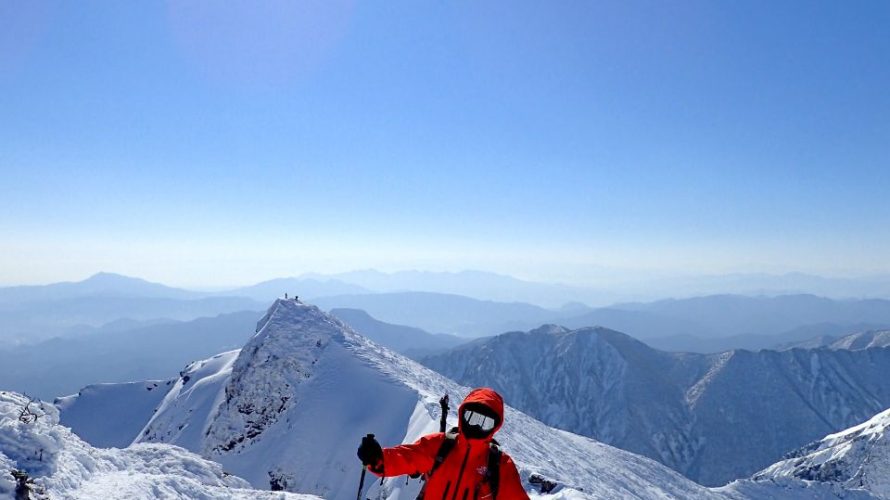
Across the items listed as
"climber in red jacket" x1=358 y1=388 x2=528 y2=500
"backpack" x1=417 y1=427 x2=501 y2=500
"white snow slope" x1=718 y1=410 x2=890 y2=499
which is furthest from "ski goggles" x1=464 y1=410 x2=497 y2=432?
"white snow slope" x1=718 y1=410 x2=890 y2=499

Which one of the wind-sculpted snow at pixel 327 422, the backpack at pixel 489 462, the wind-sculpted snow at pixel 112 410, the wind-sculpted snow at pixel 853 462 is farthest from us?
the wind-sculpted snow at pixel 853 462

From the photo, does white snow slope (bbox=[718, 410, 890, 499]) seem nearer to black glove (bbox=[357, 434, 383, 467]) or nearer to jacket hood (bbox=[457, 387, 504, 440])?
jacket hood (bbox=[457, 387, 504, 440])

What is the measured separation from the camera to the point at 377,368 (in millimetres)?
48531

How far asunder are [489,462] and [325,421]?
4002 cm

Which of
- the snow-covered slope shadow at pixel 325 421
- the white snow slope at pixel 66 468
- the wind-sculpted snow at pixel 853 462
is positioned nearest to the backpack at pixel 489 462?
the white snow slope at pixel 66 468

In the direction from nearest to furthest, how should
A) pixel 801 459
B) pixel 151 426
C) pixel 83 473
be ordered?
pixel 83 473 < pixel 151 426 < pixel 801 459

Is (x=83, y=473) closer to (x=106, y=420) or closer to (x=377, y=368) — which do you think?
(x=377, y=368)

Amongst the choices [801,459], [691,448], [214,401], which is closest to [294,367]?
[214,401]

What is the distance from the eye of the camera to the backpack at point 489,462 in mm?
5992

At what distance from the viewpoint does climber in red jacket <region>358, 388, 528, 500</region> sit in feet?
19.4

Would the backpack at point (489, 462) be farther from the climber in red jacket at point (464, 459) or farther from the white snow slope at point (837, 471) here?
the white snow slope at point (837, 471)

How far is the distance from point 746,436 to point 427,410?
21248 centimetres

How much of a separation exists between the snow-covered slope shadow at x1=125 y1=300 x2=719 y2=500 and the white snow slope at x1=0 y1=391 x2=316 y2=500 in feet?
59.2

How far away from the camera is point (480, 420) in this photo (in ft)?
19.3
